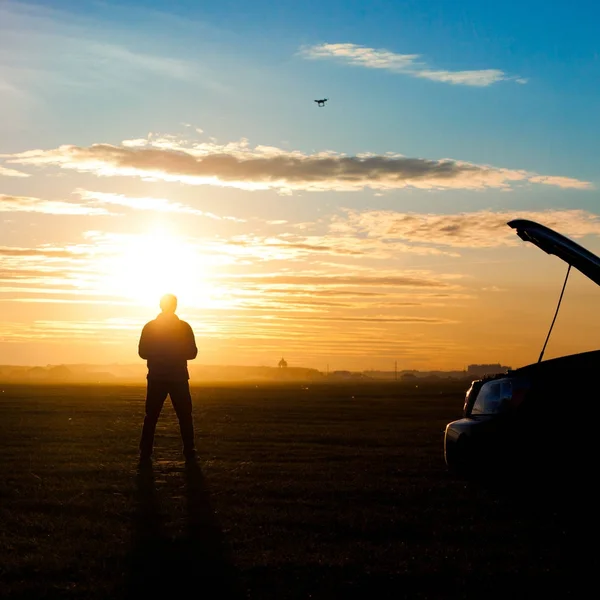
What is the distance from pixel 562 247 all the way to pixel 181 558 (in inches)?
149

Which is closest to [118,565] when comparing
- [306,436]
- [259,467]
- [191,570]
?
[191,570]

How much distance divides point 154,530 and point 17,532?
101 centimetres

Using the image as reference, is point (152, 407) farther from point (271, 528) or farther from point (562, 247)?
point (562, 247)

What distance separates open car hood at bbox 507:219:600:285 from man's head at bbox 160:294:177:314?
202 inches

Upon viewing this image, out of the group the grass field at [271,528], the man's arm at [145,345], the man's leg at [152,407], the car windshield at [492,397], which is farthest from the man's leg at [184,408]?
the car windshield at [492,397]

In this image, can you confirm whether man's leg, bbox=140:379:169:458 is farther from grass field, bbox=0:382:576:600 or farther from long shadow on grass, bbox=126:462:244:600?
long shadow on grass, bbox=126:462:244:600

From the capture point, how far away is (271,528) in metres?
7.15

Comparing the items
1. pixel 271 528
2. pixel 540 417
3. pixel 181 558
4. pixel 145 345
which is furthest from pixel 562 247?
pixel 145 345

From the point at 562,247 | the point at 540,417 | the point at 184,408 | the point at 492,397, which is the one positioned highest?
the point at 562,247

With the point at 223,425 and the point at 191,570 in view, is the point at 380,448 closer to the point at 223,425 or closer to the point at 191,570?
the point at 223,425

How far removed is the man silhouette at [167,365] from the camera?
11.6m

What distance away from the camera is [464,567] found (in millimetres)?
5840

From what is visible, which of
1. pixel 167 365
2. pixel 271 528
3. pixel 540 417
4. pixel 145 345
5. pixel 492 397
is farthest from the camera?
pixel 145 345

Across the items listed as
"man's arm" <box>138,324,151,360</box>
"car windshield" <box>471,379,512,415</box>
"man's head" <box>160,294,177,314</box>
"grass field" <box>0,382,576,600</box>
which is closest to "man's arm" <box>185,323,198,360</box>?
"man's head" <box>160,294,177,314</box>
